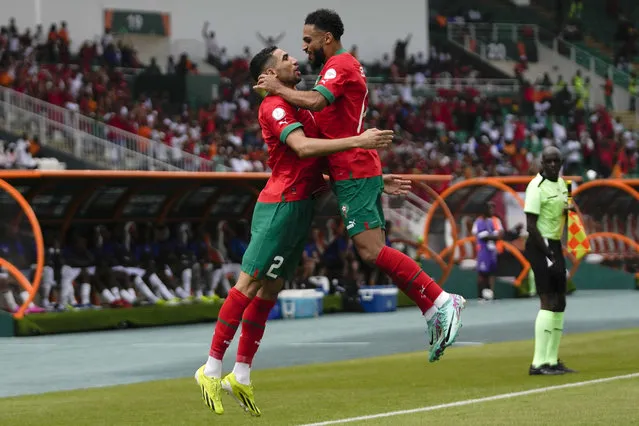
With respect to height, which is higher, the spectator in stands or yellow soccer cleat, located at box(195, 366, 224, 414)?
the spectator in stands

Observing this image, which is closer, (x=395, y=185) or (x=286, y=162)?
(x=286, y=162)

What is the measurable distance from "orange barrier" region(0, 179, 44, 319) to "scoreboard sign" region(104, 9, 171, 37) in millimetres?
20644

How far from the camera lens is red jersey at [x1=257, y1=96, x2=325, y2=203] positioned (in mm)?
9023

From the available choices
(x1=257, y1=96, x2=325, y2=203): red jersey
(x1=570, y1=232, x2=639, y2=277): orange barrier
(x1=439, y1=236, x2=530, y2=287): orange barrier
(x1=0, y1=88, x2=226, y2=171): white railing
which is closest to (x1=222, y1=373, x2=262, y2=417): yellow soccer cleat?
(x1=257, y1=96, x2=325, y2=203): red jersey

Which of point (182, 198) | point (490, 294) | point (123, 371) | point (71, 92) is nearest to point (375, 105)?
point (71, 92)

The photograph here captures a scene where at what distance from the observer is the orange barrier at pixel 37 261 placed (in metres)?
20.0

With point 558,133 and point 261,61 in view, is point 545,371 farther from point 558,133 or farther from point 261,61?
point 558,133

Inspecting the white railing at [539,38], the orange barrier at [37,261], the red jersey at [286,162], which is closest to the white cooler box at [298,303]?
the orange barrier at [37,261]

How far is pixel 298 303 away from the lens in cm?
2395

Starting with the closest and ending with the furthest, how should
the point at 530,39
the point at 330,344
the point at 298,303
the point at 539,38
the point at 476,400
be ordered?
the point at 476,400 < the point at 330,344 < the point at 298,303 < the point at 530,39 < the point at 539,38

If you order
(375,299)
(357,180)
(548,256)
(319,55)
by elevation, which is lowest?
(375,299)

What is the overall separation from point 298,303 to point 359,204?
15207 millimetres

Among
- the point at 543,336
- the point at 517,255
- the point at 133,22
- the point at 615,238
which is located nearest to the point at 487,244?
the point at 517,255

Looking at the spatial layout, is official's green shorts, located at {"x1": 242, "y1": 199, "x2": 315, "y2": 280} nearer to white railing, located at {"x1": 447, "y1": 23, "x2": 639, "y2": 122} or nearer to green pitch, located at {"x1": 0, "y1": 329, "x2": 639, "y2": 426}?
green pitch, located at {"x1": 0, "y1": 329, "x2": 639, "y2": 426}
